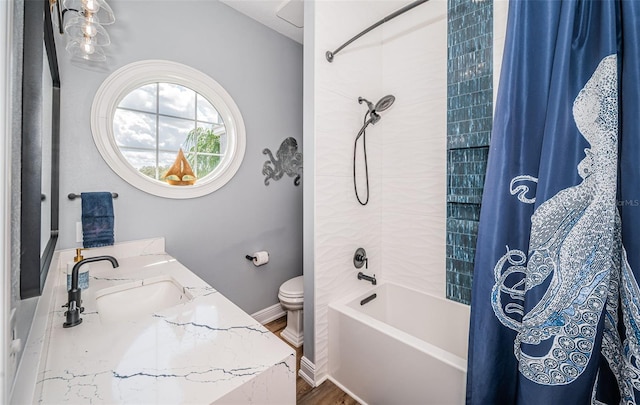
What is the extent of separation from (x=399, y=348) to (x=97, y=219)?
6.01ft

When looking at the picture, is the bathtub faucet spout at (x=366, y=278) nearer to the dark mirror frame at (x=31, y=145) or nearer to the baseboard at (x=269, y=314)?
the baseboard at (x=269, y=314)

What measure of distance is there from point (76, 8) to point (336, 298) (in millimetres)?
2040

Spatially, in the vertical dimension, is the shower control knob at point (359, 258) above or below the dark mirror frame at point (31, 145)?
below

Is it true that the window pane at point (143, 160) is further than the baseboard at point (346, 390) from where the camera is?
Yes

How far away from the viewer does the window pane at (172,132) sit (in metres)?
1.89

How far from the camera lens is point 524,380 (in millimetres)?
857

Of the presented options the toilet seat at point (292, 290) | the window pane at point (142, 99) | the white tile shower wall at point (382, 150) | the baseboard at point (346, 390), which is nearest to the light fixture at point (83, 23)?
the window pane at point (142, 99)

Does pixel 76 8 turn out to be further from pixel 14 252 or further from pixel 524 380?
pixel 524 380

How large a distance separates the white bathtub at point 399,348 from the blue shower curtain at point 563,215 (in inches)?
8.6

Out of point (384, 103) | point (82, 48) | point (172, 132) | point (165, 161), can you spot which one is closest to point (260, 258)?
point (165, 161)

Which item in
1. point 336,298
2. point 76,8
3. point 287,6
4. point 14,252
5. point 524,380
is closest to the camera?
point 14,252

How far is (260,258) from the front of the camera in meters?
2.20

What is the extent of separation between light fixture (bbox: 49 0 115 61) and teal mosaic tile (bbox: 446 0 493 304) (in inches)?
73.0

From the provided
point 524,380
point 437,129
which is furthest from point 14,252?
point 437,129
